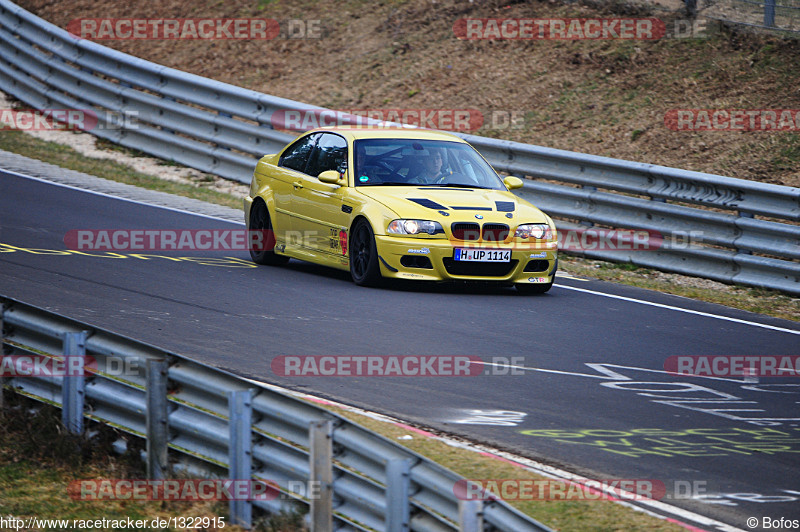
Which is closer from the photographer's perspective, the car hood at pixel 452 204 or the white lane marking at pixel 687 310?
the white lane marking at pixel 687 310

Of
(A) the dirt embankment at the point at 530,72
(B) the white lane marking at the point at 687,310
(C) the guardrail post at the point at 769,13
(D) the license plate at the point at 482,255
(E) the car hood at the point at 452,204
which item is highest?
(C) the guardrail post at the point at 769,13

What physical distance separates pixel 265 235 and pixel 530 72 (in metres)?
8.30

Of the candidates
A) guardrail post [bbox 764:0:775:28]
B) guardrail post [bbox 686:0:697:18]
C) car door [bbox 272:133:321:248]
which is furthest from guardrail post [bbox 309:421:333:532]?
guardrail post [bbox 686:0:697:18]

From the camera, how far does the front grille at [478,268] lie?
430 inches

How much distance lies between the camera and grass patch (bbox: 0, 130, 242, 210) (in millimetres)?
17125

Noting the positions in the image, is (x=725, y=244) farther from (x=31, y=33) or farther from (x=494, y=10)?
(x=31, y=33)

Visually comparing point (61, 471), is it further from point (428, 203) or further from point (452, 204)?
point (452, 204)

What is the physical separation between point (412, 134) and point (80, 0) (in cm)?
1786

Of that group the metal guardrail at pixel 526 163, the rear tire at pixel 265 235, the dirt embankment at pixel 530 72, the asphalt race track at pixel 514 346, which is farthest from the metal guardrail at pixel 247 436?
→ the dirt embankment at pixel 530 72

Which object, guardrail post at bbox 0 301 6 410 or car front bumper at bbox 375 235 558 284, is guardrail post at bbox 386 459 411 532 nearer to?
guardrail post at bbox 0 301 6 410

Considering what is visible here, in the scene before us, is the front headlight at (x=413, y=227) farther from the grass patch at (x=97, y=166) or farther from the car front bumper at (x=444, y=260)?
the grass patch at (x=97, y=166)

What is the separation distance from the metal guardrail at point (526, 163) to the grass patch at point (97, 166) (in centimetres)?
75

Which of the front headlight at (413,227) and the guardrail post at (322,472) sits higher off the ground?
the front headlight at (413,227)

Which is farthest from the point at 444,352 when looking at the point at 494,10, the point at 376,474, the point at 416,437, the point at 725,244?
the point at 494,10
